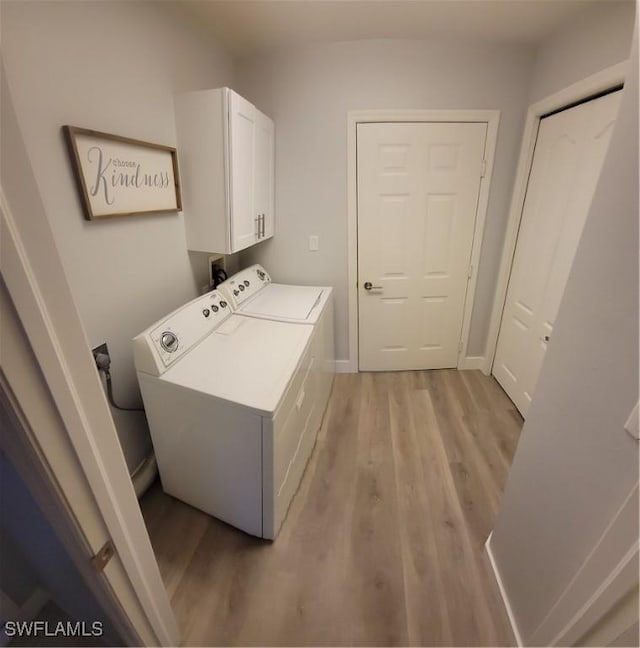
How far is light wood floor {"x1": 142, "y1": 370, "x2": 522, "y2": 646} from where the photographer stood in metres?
1.14

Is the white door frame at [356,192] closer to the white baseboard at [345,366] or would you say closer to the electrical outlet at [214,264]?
the white baseboard at [345,366]

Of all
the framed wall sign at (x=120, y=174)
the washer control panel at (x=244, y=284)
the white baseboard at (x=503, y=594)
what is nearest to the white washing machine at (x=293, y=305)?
the washer control panel at (x=244, y=284)

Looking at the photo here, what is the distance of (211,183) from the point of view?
1639 mm

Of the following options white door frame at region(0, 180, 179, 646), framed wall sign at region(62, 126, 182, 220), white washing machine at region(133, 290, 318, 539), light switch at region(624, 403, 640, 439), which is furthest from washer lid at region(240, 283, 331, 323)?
light switch at region(624, 403, 640, 439)

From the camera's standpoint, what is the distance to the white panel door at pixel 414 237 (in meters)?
2.12

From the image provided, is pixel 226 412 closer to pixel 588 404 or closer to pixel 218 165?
pixel 588 404

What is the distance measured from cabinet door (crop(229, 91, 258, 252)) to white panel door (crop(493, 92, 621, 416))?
1686 millimetres

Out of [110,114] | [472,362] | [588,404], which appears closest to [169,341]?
[110,114]

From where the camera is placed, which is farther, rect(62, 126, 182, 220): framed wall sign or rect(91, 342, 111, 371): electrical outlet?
rect(91, 342, 111, 371): electrical outlet

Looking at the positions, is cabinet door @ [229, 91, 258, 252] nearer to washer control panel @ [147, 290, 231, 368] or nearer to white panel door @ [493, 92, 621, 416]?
washer control panel @ [147, 290, 231, 368]

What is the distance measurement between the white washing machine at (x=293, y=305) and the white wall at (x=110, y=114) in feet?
1.13

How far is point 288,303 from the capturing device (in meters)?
2.06

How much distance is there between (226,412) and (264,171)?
162cm

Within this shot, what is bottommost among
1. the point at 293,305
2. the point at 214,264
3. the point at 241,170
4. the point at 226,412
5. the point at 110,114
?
the point at 226,412
